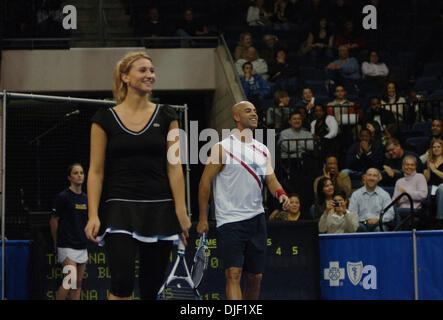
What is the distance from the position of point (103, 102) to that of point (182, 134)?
1.26 metres

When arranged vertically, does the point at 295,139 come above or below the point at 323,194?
above

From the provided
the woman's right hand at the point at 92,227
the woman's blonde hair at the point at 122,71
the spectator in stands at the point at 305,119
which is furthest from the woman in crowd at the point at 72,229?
the spectator in stands at the point at 305,119

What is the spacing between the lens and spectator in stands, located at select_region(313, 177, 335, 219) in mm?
11914

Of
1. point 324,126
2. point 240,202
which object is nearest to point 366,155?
point 324,126

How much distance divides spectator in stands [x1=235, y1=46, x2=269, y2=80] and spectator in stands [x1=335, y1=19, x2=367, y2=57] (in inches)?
83.3

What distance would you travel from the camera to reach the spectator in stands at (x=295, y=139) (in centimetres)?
1427

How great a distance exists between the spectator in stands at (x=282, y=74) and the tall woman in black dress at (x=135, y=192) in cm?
1252

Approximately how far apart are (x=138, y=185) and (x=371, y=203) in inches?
283

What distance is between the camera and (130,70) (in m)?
4.95

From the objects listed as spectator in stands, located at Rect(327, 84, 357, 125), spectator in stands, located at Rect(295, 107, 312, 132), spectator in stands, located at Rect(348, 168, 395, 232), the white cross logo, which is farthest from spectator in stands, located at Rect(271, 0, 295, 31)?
the white cross logo

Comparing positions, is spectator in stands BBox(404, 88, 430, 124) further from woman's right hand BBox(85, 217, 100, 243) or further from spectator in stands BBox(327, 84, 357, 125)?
woman's right hand BBox(85, 217, 100, 243)

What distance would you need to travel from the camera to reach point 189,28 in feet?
64.1

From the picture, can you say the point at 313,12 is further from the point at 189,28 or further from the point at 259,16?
the point at 189,28
